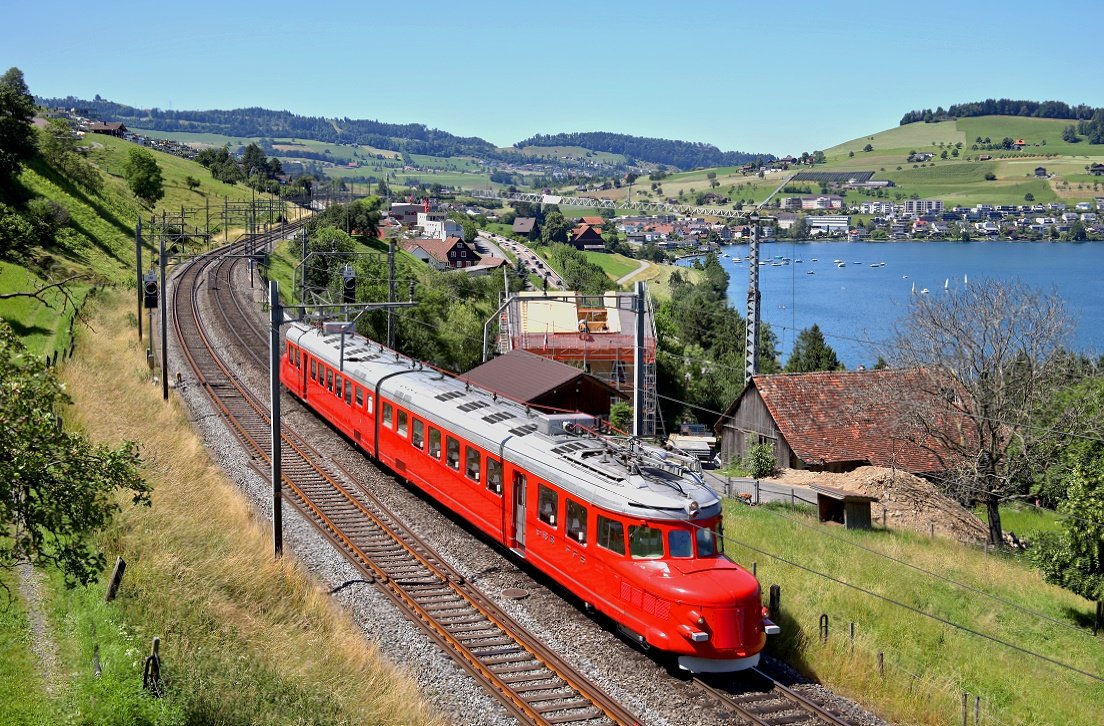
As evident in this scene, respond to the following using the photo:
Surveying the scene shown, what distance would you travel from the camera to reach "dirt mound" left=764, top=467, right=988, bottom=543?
30.7 metres

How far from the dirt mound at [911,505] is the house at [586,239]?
148203 millimetres

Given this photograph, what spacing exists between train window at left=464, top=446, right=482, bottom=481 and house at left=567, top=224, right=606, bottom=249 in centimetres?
16046

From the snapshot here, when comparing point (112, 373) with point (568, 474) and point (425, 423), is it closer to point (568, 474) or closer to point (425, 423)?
point (425, 423)

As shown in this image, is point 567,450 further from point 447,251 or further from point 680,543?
point 447,251

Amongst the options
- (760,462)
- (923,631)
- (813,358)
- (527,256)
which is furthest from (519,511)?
(527,256)

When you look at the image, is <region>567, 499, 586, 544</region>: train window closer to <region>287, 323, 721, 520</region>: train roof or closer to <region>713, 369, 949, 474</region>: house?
<region>287, 323, 721, 520</region>: train roof

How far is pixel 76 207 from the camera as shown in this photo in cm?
7212

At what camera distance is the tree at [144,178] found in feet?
288

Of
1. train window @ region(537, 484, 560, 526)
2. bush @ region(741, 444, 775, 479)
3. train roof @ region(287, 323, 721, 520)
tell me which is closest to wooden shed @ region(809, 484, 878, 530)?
bush @ region(741, 444, 775, 479)

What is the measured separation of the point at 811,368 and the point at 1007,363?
3824cm

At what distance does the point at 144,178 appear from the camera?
87938mm

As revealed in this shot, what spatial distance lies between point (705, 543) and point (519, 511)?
14.2ft

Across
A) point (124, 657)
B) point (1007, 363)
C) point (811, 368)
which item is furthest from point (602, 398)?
point (811, 368)

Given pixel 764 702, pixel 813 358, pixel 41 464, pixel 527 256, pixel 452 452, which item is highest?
pixel 527 256
